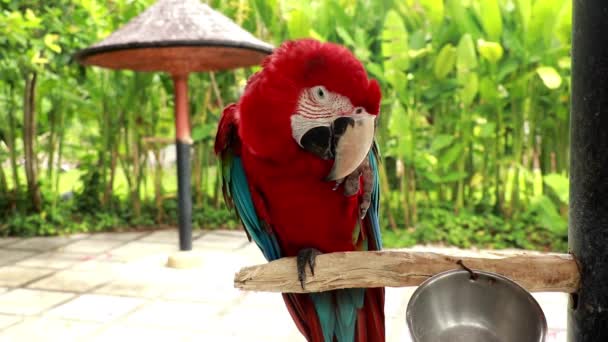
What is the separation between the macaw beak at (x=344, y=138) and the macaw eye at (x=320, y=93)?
0.12 ft

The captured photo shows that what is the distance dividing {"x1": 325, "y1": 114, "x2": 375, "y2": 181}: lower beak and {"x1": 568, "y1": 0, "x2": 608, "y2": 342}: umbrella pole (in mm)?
272

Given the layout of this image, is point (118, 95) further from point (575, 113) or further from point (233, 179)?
point (575, 113)

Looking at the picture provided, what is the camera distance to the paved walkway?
1698 mm

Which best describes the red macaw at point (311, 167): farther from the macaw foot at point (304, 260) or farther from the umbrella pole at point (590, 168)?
the umbrella pole at point (590, 168)

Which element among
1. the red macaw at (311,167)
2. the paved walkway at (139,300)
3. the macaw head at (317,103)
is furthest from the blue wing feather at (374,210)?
the paved walkway at (139,300)

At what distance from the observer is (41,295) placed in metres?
2.04

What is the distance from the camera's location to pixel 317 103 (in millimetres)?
776

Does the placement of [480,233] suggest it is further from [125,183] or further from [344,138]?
[125,183]

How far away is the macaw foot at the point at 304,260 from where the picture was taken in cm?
86

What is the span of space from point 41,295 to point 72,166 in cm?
241

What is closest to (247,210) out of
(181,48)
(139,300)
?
(139,300)

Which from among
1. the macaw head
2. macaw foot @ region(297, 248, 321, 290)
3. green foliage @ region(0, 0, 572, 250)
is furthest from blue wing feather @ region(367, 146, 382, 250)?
green foliage @ region(0, 0, 572, 250)

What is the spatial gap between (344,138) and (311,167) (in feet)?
0.32

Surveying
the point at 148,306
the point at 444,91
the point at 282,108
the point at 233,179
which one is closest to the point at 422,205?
the point at 444,91
